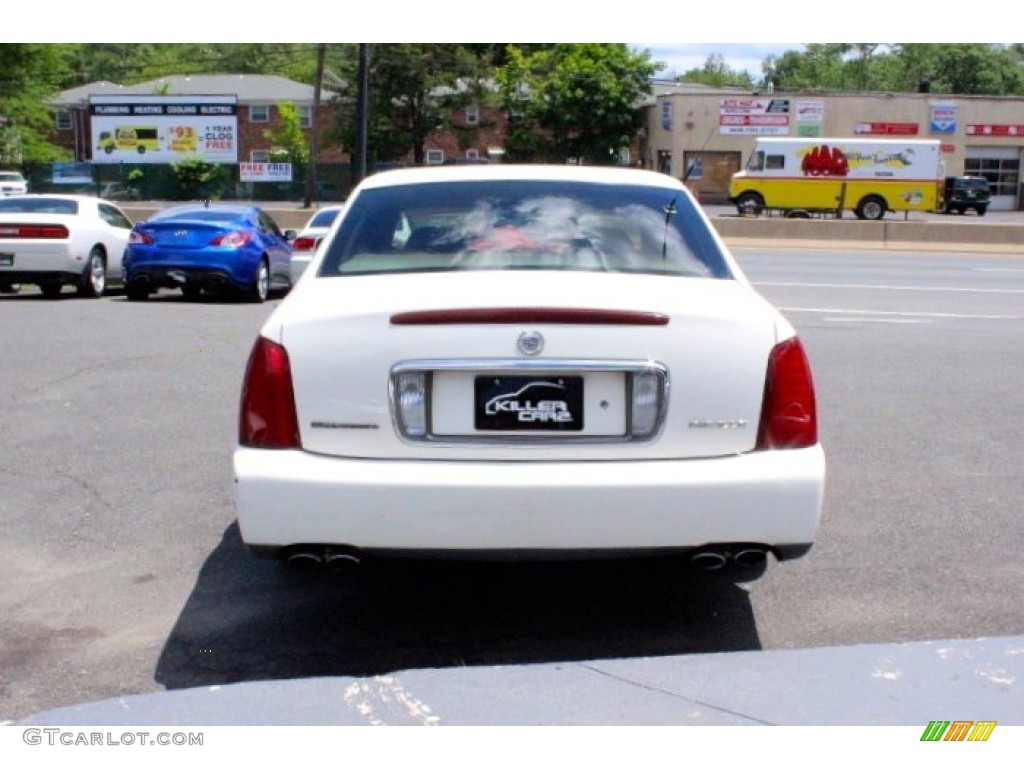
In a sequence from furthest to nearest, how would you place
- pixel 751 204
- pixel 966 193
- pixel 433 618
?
1. pixel 966 193
2. pixel 751 204
3. pixel 433 618

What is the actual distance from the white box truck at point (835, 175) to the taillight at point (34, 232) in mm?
35390

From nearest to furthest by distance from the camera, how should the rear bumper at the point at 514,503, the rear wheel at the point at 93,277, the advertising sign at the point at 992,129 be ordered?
the rear bumper at the point at 514,503 < the rear wheel at the point at 93,277 < the advertising sign at the point at 992,129

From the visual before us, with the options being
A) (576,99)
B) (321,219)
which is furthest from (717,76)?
(321,219)

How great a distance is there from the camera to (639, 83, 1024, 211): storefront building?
61812mm

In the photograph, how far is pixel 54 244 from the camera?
16.9m

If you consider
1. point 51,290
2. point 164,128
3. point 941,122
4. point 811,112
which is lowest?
point 51,290

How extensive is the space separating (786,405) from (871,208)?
4708cm

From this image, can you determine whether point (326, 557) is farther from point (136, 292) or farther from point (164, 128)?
point (164, 128)

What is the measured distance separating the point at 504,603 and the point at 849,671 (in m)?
1.46

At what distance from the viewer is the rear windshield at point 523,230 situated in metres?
4.95

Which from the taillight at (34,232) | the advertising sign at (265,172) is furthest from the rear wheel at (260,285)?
the advertising sign at (265,172)

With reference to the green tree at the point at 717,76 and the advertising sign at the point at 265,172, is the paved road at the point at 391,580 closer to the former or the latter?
the advertising sign at the point at 265,172

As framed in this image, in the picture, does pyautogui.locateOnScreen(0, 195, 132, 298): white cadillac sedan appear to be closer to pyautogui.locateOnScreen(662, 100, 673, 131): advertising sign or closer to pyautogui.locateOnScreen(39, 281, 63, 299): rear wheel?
pyautogui.locateOnScreen(39, 281, 63, 299): rear wheel

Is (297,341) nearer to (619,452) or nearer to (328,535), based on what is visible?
(328,535)
